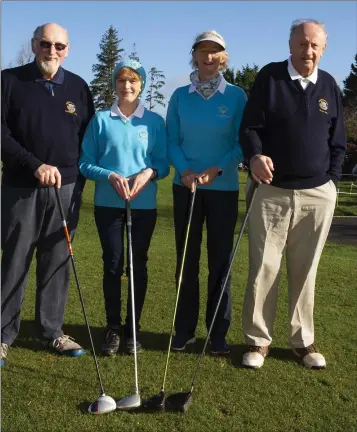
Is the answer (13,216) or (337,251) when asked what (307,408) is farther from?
(337,251)

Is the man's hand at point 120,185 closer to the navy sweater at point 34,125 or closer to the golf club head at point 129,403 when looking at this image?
the navy sweater at point 34,125

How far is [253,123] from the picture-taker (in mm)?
4020

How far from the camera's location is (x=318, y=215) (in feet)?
13.9

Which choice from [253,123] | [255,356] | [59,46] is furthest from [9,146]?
[255,356]

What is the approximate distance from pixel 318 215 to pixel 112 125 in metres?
1.61

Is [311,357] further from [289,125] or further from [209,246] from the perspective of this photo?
[289,125]

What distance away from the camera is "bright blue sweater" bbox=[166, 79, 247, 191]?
165 inches

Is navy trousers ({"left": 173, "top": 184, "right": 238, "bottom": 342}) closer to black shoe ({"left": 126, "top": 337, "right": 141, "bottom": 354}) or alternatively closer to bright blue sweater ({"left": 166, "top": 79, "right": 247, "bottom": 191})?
bright blue sweater ({"left": 166, "top": 79, "right": 247, "bottom": 191})

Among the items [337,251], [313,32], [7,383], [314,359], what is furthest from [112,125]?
[337,251]

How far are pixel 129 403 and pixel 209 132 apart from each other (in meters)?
1.92

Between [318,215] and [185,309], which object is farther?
[185,309]

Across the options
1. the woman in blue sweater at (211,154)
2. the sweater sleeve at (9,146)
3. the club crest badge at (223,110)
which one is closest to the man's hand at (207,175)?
the woman in blue sweater at (211,154)

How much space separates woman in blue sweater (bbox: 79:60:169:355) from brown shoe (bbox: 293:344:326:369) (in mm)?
1265

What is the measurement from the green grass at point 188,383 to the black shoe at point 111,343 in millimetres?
72
